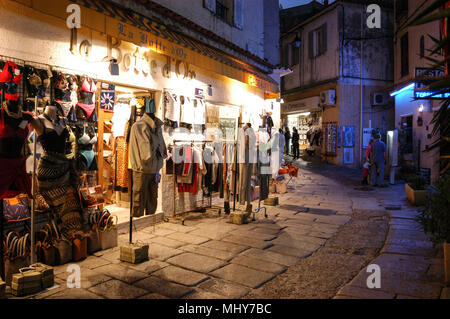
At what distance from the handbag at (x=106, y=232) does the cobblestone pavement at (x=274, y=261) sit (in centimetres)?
23

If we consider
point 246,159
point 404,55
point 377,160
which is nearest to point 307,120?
point 404,55

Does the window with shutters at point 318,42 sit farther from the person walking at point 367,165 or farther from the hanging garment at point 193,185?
the hanging garment at point 193,185

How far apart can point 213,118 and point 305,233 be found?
4.36m

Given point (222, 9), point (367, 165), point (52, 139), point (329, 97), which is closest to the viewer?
point (52, 139)

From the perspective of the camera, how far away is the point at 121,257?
205 inches

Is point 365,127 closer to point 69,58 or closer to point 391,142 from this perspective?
point 391,142

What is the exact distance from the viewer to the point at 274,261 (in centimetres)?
530

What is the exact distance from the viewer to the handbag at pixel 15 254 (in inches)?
177

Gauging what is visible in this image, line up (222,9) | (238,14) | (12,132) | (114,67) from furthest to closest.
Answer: (238,14) → (222,9) → (114,67) → (12,132)

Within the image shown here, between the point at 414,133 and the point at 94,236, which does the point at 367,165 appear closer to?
the point at 414,133

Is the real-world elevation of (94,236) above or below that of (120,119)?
below

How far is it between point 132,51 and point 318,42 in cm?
1857

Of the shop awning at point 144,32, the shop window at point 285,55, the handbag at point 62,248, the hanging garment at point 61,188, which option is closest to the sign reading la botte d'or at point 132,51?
the shop awning at point 144,32
